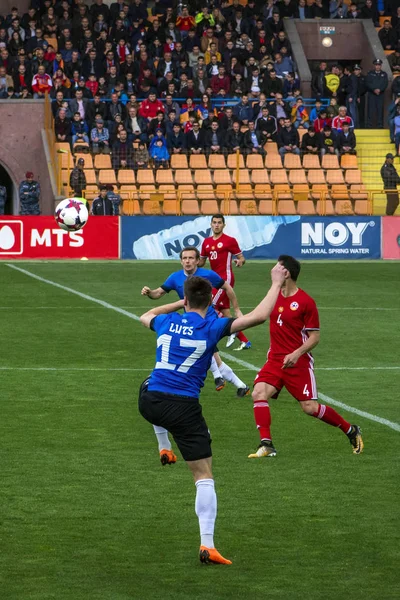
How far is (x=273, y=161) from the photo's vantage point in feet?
123

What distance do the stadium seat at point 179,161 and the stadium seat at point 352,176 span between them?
5364mm

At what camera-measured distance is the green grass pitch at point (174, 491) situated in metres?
6.61

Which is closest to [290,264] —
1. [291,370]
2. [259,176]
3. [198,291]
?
[291,370]

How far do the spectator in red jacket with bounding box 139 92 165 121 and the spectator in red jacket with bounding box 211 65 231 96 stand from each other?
267 centimetres

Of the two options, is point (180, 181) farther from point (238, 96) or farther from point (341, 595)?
point (341, 595)

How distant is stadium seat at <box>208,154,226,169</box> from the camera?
36.8 meters

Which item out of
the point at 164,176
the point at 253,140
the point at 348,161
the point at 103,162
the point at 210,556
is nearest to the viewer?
the point at 210,556

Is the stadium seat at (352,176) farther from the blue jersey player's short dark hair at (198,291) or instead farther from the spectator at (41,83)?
the blue jersey player's short dark hair at (198,291)

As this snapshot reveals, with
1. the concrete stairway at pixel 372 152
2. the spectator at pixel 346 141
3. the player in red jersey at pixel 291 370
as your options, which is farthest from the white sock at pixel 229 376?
the concrete stairway at pixel 372 152

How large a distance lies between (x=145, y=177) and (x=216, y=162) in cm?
235

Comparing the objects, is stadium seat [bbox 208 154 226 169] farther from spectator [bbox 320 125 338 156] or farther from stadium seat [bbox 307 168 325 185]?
spectator [bbox 320 125 338 156]

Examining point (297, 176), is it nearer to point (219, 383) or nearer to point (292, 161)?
point (292, 161)

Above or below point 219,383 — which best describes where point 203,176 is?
above

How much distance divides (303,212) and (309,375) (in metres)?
27.0
